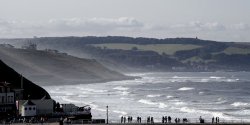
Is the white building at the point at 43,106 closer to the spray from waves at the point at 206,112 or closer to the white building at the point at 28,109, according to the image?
the white building at the point at 28,109

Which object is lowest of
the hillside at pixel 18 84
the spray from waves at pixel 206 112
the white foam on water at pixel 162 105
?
the spray from waves at pixel 206 112

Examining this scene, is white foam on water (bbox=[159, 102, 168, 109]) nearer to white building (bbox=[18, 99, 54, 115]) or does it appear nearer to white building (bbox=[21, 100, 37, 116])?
white building (bbox=[18, 99, 54, 115])

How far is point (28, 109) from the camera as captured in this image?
259 feet

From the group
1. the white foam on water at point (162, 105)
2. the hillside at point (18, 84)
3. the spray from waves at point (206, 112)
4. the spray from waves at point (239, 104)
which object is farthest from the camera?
the spray from waves at point (239, 104)

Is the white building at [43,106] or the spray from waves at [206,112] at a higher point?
the white building at [43,106]

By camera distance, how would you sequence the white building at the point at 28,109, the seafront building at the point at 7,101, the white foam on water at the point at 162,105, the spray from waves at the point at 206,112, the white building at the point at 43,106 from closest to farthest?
the white building at the point at 28,109 < the white building at the point at 43,106 < the seafront building at the point at 7,101 < the spray from waves at the point at 206,112 < the white foam on water at the point at 162,105

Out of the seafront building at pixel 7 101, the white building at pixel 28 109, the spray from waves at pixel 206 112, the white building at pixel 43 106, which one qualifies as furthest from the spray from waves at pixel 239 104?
the white building at pixel 28 109

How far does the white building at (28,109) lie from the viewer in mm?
78856

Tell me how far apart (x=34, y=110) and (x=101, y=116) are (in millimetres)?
25324

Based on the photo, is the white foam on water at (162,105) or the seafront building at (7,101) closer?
the seafront building at (7,101)

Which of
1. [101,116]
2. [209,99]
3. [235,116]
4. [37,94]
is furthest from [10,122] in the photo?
[209,99]

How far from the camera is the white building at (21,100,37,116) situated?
3105 inches

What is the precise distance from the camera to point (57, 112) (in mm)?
81562

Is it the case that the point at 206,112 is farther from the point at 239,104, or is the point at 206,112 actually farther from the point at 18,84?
the point at 18,84
